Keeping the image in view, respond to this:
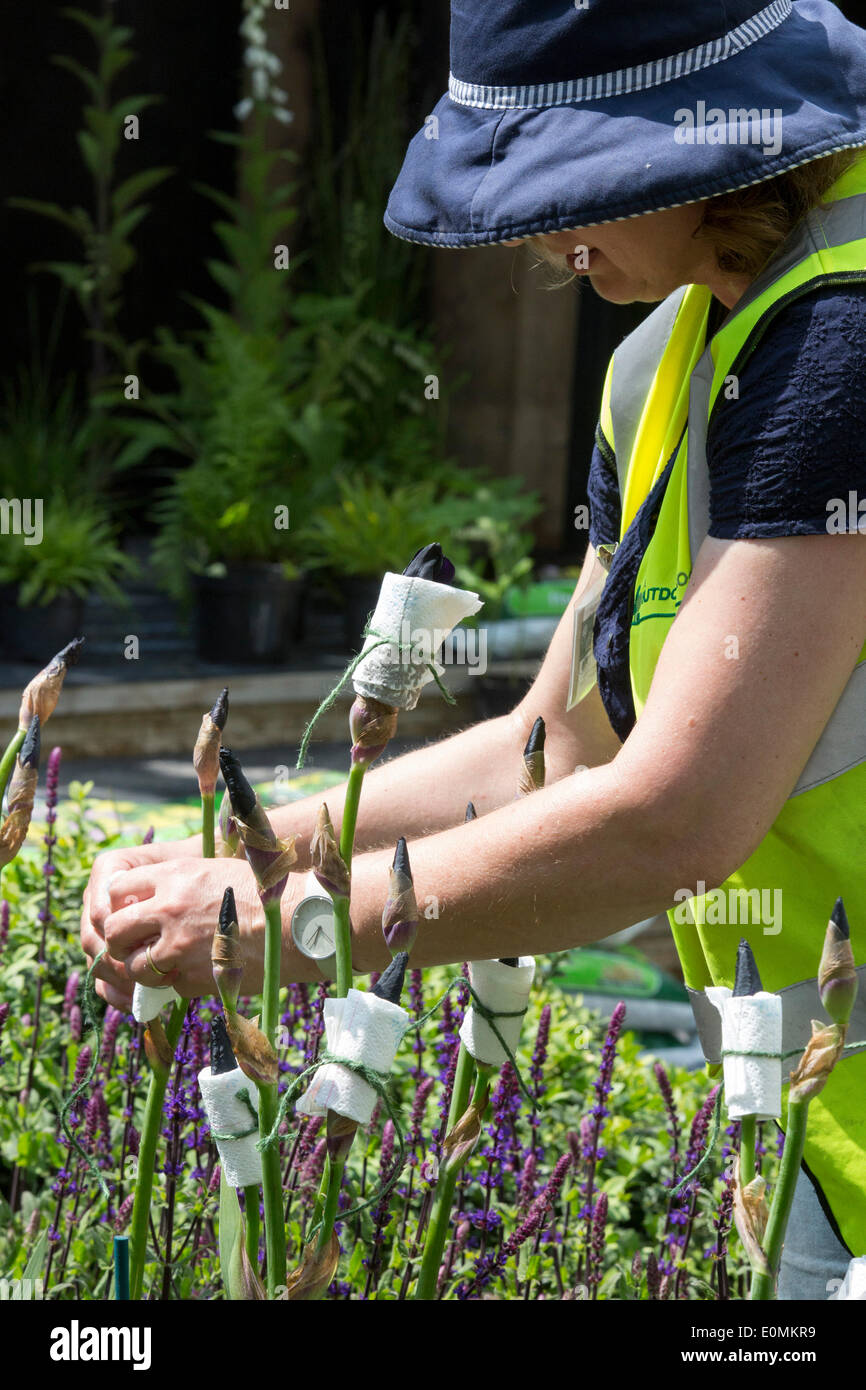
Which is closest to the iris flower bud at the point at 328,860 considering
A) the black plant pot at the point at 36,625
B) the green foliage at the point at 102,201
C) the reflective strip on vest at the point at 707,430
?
the reflective strip on vest at the point at 707,430

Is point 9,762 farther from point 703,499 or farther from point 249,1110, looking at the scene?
point 703,499

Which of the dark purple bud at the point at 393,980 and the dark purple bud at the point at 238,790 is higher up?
the dark purple bud at the point at 238,790

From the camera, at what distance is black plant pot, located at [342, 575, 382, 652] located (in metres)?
5.94

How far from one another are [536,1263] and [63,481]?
469 centimetres

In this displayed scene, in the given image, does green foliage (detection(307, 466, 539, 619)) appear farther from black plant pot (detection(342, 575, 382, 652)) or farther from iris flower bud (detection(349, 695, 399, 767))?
iris flower bud (detection(349, 695, 399, 767))

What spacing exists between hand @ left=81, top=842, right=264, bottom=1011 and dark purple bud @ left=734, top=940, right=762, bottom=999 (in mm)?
360

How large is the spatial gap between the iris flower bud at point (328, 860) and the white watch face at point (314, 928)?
10cm

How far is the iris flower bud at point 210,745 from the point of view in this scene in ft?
3.70

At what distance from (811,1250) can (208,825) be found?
0.69 metres

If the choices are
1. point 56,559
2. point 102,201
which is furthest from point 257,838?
point 102,201

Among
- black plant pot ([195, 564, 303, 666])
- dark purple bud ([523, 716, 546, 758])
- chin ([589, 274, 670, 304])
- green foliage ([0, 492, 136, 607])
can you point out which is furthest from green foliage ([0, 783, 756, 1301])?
black plant pot ([195, 564, 303, 666])

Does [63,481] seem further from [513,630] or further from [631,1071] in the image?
[631,1071]

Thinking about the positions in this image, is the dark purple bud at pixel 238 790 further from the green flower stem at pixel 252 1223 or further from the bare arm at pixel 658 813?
→ the green flower stem at pixel 252 1223

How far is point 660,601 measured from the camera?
128 centimetres
